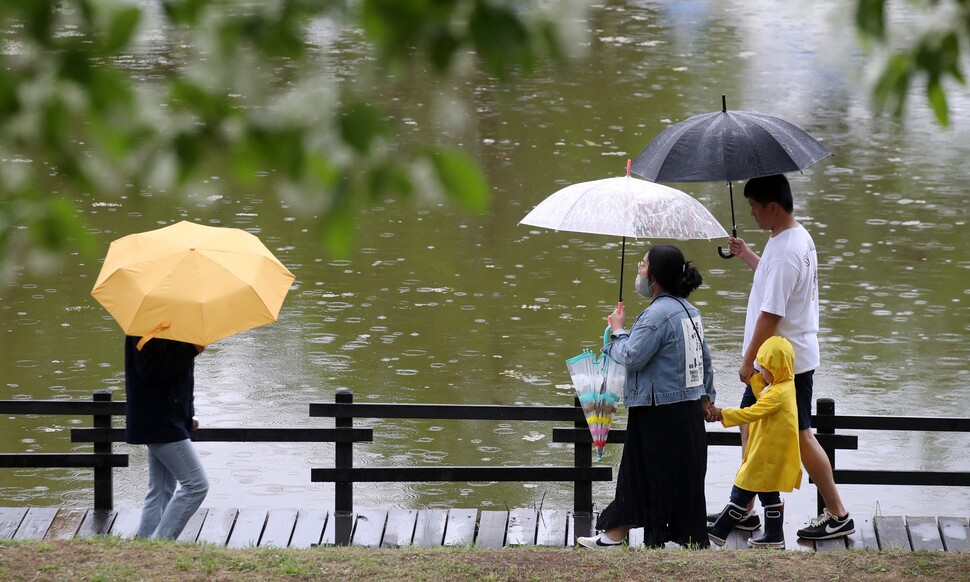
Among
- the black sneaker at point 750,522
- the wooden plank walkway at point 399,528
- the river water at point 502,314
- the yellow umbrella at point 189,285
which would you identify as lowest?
the river water at point 502,314

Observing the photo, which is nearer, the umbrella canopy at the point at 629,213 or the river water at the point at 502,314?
the umbrella canopy at the point at 629,213

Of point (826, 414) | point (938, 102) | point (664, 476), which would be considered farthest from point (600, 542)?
point (938, 102)

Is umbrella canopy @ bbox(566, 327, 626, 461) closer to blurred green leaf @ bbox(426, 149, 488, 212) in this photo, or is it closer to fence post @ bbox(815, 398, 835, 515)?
fence post @ bbox(815, 398, 835, 515)

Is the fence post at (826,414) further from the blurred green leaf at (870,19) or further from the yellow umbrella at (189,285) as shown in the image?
the blurred green leaf at (870,19)

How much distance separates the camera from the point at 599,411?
6734mm

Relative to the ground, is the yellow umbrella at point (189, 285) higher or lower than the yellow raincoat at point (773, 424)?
higher

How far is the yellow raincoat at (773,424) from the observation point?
6.34 m

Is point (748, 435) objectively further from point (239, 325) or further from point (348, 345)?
point (348, 345)

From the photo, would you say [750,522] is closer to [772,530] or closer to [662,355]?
[772,530]

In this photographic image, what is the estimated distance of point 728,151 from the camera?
22.1 feet

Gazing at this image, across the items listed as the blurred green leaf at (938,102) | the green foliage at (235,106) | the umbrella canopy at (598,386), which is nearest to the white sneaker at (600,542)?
the umbrella canopy at (598,386)

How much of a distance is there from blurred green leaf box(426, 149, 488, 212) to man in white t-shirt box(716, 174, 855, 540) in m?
3.87

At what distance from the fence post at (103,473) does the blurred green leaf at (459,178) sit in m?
5.09

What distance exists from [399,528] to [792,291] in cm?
256
